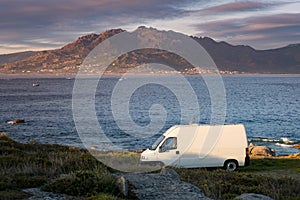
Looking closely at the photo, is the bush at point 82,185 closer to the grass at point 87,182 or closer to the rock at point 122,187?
the grass at point 87,182

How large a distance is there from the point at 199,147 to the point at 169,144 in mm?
1550

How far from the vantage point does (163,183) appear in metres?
12.4

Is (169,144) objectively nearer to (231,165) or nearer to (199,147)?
(199,147)

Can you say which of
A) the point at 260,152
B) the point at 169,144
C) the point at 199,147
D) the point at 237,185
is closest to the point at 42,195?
the point at 237,185

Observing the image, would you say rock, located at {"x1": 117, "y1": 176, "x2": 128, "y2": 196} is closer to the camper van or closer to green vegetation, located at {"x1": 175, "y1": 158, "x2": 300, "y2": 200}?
green vegetation, located at {"x1": 175, "y1": 158, "x2": 300, "y2": 200}

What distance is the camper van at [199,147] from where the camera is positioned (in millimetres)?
21109

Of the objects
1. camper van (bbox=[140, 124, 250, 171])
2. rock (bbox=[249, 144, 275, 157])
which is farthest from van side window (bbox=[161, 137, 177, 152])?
rock (bbox=[249, 144, 275, 157])

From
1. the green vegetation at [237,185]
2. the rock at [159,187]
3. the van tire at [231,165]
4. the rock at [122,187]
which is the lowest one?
the van tire at [231,165]

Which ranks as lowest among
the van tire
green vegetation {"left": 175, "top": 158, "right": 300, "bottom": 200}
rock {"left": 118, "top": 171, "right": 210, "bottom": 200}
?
the van tire

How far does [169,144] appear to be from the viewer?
21.2 metres

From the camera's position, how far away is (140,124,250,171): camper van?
21.1m

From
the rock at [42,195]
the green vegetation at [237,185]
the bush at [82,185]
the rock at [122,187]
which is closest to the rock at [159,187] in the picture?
the rock at [122,187]

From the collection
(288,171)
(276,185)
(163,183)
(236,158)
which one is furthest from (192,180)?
(288,171)

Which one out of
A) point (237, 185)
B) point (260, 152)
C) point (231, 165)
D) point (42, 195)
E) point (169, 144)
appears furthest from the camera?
point (260, 152)
